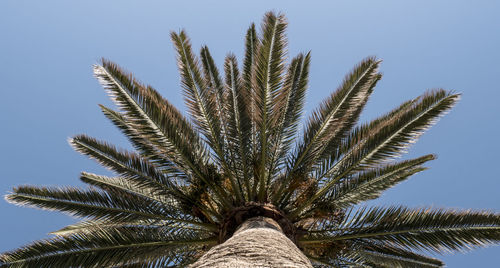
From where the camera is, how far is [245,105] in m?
7.82

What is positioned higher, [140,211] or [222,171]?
[222,171]

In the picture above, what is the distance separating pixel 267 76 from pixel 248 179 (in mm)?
1815

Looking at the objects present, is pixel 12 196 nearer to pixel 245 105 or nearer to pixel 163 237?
pixel 163 237

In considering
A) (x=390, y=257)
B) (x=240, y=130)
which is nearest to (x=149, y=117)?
(x=240, y=130)

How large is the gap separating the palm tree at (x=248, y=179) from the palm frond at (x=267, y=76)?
2cm

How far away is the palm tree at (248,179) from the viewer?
255 inches

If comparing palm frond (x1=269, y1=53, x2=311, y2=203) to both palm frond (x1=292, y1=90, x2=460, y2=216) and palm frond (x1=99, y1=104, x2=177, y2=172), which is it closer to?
palm frond (x1=292, y1=90, x2=460, y2=216)

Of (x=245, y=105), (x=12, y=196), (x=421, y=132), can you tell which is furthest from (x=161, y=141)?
(x=421, y=132)

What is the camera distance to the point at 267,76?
7.30m

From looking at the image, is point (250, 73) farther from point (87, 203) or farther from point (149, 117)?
point (87, 203)

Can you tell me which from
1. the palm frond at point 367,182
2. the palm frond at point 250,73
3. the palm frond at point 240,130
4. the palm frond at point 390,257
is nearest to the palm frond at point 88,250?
the palm frond at point 240,130

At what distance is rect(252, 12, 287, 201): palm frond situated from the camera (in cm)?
729

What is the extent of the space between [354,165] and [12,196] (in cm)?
589

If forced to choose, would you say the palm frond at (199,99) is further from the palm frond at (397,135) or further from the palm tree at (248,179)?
the palm frond at (397,135)
